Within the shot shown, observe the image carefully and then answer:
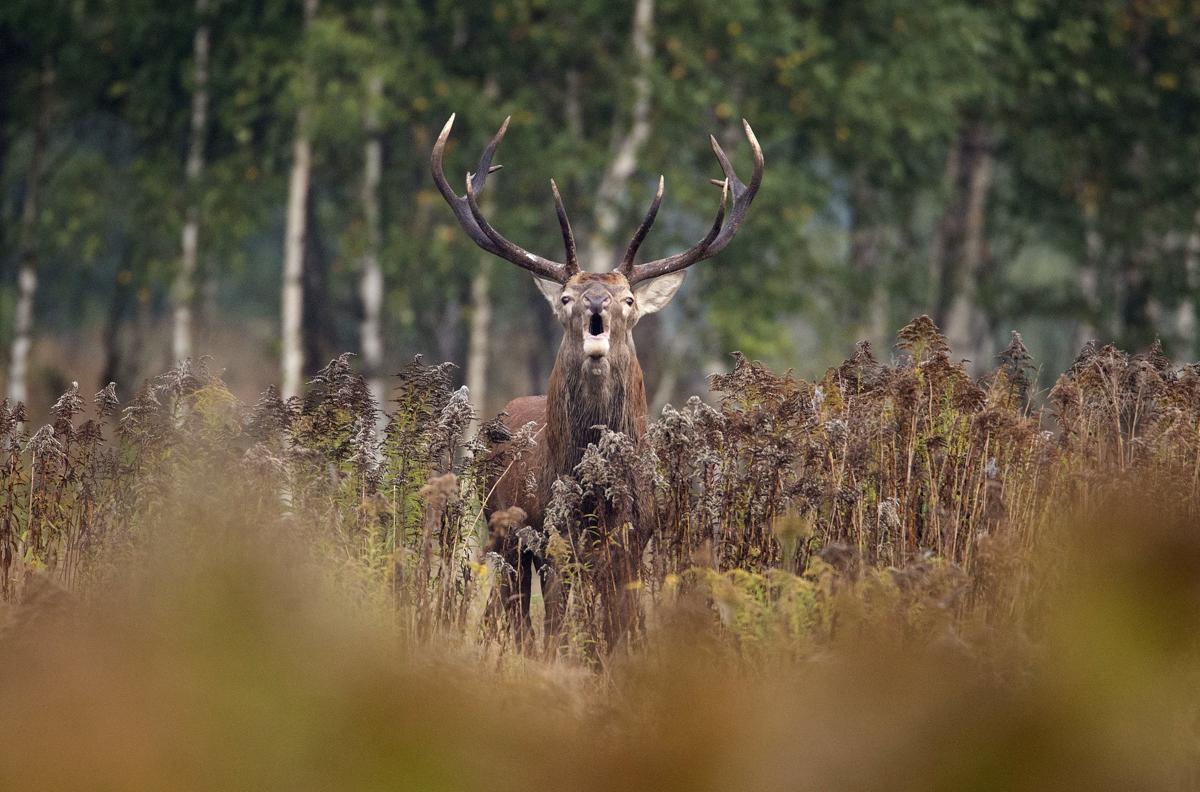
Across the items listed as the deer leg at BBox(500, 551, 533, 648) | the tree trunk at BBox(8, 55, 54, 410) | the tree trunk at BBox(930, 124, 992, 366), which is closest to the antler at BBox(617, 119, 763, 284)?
the deer leg at BBox(500, 551, 533, 648)

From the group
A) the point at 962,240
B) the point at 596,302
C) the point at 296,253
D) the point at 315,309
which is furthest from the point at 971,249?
the point at 596,302

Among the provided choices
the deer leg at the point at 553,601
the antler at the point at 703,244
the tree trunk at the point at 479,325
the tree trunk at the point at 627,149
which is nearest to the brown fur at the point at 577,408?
the deer leg at the point at 553,601

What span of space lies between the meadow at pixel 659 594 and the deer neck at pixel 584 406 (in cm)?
55

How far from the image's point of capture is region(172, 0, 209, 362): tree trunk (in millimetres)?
17703

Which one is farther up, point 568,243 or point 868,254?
point 868,254

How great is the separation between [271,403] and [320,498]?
45 cm

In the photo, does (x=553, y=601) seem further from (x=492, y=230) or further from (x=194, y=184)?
(x=194, y=184)

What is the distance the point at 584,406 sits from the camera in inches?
283

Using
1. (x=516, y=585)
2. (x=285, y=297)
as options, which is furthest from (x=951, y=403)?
(x=285, y=297)

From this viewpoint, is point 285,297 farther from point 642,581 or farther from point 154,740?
point 154,740

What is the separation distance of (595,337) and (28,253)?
1295cm

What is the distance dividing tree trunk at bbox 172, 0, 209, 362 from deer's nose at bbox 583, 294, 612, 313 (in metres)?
11.2

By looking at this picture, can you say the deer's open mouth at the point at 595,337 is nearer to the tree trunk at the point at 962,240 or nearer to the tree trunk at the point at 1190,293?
the tree trunk at the point at 962,240

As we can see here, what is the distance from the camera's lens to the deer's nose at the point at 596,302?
23.6ft
